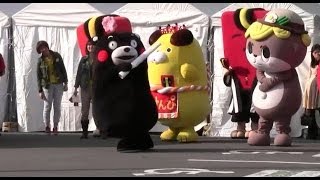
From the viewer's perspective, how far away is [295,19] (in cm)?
1009

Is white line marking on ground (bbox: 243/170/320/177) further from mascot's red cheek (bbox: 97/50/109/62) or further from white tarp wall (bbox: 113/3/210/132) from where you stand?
white tarp wall (bbox: 113/3/210/132)

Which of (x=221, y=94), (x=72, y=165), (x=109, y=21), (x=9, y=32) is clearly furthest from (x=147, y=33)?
(x=72, y=165)

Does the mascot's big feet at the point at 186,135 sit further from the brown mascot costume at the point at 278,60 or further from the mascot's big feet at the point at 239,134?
the mascot's big feet at the point at 239,134

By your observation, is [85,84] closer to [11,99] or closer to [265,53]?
[11,99]

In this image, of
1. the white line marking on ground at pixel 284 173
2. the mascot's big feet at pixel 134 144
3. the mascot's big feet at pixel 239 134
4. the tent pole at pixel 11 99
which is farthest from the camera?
the tent pole at pixel 11 99

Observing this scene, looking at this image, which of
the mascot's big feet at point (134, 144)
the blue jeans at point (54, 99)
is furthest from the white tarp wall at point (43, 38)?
the mascot's big feet at point (134, 144)

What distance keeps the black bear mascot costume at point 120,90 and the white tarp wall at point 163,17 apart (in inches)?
157

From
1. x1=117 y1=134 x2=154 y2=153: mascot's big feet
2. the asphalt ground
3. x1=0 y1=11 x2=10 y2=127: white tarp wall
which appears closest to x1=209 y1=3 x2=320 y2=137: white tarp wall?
the asphalt ground

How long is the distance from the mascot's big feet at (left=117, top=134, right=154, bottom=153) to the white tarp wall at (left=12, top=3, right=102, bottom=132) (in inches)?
170

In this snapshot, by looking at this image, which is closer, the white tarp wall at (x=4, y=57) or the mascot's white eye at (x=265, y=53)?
the mascot's white eye at (x=265, y=53)

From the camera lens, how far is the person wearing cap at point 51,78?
12453 millimetres

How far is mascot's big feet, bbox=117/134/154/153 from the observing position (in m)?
9.20

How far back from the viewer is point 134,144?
9211 mm

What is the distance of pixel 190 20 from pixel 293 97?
353cm
